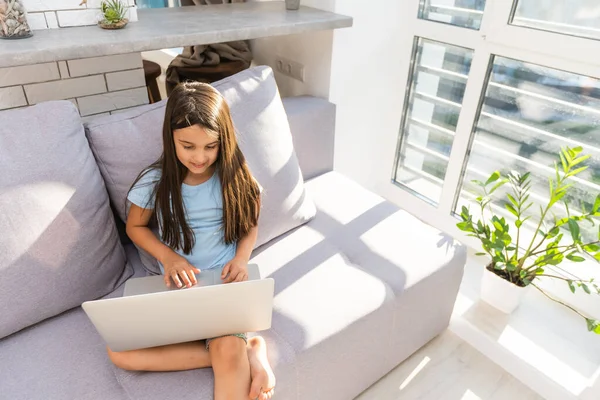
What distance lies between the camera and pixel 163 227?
1.25 meters

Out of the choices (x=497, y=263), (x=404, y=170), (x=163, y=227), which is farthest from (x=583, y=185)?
(x=163, y=227)

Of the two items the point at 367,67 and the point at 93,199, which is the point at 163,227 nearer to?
the point at 93,199

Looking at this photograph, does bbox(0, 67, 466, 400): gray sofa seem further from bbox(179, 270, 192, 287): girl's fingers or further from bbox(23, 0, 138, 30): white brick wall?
bbox(23, 0, 138, 30): white brick wall

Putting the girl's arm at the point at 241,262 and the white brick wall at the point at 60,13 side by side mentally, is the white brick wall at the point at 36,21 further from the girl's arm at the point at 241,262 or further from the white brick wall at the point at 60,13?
the girl's arm at the point at 241,262

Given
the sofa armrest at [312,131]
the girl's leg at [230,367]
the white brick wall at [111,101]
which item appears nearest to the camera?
the girl's leg at [230,367]

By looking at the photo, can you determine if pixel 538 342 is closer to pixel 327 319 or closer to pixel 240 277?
pixel 327 319

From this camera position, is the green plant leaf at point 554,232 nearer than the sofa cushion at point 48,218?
No

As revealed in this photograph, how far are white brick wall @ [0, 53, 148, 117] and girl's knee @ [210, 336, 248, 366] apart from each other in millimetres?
1000

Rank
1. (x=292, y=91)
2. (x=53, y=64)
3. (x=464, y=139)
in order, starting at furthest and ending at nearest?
(x=292, y=91)
(x=464, y=139)
(x=53, y=64)

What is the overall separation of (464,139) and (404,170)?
45 cm

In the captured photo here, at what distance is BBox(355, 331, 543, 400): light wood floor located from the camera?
1496 millimetres

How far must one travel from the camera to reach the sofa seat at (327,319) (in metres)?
1.05

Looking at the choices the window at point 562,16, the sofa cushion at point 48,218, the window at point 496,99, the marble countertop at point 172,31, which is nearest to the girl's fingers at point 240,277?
the sofa cushion at point 48,218

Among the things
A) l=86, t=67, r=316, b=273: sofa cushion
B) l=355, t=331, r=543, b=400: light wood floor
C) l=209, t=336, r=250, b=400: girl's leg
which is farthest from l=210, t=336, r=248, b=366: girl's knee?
l=355, t=331, r=543, b=400: light wood floor
